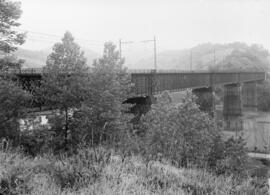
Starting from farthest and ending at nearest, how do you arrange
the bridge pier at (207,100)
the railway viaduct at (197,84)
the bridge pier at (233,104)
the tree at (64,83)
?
the bridge pier at (233,104), the bridge pier at (207,100), the railway viaduct at (197,84), the tree at (64,83)

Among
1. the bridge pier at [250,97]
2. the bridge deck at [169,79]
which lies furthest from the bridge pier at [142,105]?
the bridge pier at [250,97]

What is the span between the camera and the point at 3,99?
52.7 feet

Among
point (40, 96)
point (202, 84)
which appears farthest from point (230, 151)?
point (202, 84)

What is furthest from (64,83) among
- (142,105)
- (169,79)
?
(169,79)

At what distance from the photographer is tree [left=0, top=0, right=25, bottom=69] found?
17984 millimetres

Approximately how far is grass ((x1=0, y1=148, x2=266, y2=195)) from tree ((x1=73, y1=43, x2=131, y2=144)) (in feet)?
36.4

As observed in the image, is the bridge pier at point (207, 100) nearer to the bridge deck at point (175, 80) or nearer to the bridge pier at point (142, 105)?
the bridge deck at point (175, 80)

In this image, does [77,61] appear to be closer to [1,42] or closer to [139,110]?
[1,42]

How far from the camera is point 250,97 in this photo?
87.6m

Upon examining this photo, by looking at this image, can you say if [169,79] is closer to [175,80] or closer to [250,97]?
[175,80]

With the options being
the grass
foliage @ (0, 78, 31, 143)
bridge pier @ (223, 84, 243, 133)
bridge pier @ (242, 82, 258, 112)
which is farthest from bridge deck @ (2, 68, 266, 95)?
bridge pier @ (242, 82, 258, 112)

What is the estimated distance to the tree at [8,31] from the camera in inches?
708

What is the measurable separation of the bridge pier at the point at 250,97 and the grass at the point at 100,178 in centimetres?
8397

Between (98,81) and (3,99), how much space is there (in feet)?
19.6
